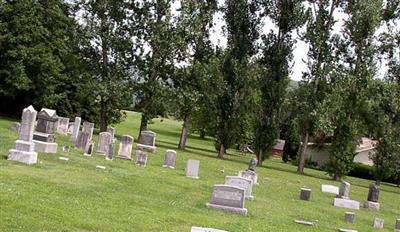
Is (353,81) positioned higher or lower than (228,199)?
higher

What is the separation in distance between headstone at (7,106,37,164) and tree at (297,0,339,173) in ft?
77.2

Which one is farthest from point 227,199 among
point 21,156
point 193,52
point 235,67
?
point 193,52

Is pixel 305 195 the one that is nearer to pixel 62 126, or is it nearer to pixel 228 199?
pixel 228 199

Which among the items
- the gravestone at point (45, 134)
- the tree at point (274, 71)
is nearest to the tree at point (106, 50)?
the tree at point (274, 71)

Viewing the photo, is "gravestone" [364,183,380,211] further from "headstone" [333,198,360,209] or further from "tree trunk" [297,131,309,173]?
"tree trunk" [297,131,309,173]

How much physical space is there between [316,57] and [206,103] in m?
8.02

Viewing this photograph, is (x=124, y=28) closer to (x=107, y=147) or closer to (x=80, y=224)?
(x=107, y=147)

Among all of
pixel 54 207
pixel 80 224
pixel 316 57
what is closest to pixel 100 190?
pixel 54 207

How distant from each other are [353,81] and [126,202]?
26.2m

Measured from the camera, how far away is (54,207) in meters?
11.1

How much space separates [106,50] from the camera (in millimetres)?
38531

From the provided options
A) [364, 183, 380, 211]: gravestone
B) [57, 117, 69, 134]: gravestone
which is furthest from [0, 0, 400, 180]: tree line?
[364, 183, 380, 211]: gravestone

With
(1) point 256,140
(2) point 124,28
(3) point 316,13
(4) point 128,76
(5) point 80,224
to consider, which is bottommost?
(5) point 80,224

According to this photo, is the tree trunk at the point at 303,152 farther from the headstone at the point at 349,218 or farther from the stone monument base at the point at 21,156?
the stone monument base at the point at 21,156
